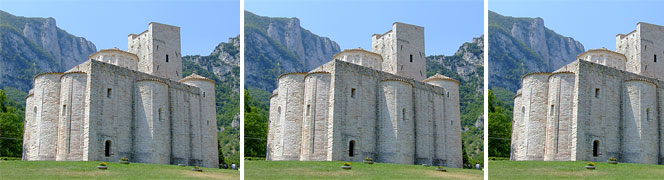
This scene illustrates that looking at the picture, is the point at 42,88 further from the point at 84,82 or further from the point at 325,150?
the point at 325,150

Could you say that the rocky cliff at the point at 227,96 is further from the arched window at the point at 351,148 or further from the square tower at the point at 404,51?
the square tower at the point at 404,51

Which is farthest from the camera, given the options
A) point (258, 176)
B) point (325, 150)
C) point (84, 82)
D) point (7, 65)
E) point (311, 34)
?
point (7, 65)

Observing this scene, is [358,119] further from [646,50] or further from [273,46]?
[646,50]

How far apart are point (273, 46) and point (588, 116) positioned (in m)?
20.5

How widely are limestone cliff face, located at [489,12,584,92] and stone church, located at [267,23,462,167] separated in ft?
15.0

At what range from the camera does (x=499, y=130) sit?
149 ft

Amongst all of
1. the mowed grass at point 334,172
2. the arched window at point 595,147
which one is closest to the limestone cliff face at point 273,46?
the mowed grass at point 334,172

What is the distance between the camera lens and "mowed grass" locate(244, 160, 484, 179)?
90.2 feet

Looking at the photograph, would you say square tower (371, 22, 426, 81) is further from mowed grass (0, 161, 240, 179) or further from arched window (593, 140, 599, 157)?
mowed grass (0, 161, 240, 179)

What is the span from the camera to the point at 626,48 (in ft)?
214

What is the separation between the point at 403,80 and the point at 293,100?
728cm

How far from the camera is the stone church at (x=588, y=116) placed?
41688mm

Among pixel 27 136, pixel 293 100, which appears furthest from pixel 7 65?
pixel 293 100

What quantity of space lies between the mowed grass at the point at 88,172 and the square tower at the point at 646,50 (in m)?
42.7
